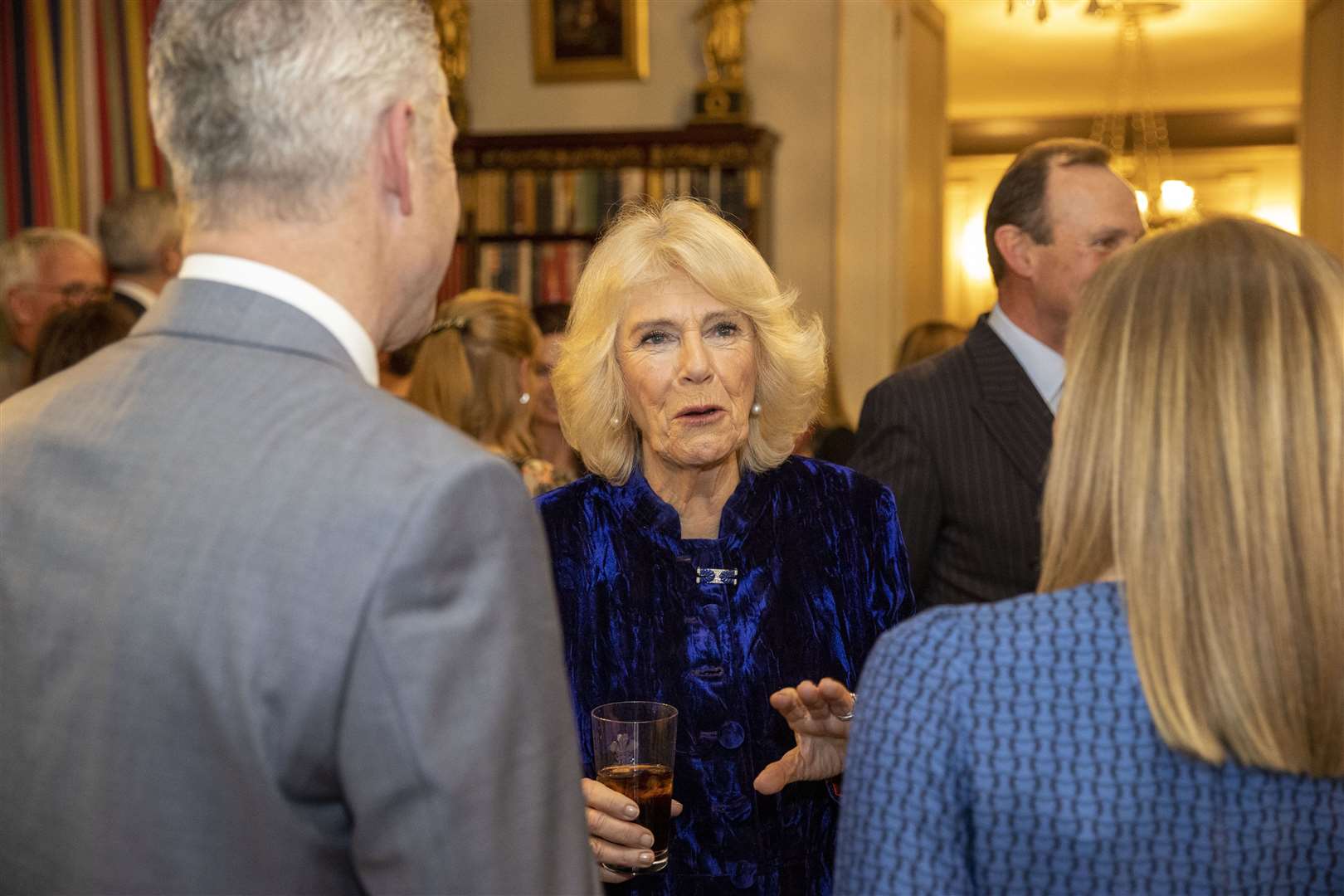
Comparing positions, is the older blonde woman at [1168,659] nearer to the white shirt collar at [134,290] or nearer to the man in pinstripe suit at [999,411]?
the man in pinstripe suit at [999,411]

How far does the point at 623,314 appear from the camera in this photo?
2213 mm

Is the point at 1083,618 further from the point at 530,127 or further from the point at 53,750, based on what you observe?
the point at 530,127

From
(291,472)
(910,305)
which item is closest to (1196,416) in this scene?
(291,472)

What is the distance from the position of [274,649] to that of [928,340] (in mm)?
4568

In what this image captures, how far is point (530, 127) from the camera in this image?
724 centimetres

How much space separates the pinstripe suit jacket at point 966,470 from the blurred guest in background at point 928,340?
92.9 inches

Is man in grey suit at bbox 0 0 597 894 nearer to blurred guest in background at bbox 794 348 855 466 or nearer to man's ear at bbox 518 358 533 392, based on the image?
man's ear at bbox 518 358 533 392

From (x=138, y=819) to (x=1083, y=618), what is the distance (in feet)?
2.56

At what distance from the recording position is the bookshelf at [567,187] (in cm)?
675

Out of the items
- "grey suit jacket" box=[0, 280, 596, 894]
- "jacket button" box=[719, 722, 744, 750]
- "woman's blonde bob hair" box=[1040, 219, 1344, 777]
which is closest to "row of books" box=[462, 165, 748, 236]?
"jacket button" box=[719, 722, 744, 750]

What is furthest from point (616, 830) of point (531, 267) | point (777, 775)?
point (531, 267)

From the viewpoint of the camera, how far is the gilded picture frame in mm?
6941

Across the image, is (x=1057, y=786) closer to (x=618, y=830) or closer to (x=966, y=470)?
(x=618, y=830)

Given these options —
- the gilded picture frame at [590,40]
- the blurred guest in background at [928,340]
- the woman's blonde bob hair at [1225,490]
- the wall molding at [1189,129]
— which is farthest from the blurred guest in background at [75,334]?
the wall molding at [1189,129]
